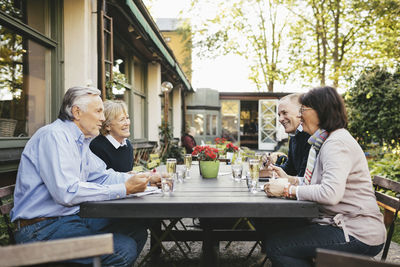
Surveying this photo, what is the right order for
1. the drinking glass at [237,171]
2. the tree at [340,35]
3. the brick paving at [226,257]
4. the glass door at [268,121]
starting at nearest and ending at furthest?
the drinking glass at [237,171], the brick paving at [226,257], the tree at [340,35], the glass door at [268,121]

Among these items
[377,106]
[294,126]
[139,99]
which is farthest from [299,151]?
[377,106]

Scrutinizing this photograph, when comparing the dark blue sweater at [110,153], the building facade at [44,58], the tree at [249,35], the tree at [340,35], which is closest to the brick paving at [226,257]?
the dark blue sweater at [110,153]

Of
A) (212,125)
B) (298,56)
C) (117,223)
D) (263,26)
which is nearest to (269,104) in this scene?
(212,125)

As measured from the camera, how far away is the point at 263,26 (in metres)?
18.4

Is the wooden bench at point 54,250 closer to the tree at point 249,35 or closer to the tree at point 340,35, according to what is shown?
the tree at point 340,35

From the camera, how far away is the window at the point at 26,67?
3027 mm

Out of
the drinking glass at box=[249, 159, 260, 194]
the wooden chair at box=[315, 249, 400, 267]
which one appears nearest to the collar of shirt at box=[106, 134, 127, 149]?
the drinking glass at box=[249, 159, 260, 194]

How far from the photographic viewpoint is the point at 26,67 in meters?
3.44

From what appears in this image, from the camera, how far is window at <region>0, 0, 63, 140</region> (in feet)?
9.93

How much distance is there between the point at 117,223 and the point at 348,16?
13.7 meters

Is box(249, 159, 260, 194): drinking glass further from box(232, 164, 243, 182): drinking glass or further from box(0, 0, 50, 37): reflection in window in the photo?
box(0, 0, 50, 37): reflection in window

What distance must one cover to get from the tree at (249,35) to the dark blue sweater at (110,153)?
16426 millimetres

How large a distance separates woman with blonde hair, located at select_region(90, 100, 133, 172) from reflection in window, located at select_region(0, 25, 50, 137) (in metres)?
1.03

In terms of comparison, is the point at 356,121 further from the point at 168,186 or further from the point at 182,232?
the point at 168,186
